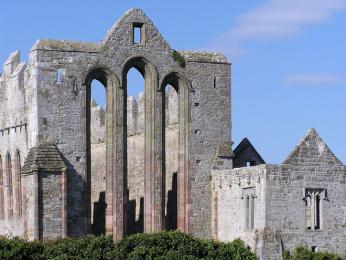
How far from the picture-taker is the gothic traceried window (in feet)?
153

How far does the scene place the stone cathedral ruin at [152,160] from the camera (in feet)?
151

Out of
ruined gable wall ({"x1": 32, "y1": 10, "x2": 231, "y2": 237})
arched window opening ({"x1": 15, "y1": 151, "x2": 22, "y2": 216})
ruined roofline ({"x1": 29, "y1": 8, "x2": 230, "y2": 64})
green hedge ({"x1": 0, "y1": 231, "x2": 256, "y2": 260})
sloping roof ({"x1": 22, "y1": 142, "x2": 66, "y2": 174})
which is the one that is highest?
ruined roofline ({"x1": 29, "y1": 8, "x2": 230, "y2": 64})

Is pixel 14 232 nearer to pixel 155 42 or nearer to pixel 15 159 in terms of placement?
pixel 15 159

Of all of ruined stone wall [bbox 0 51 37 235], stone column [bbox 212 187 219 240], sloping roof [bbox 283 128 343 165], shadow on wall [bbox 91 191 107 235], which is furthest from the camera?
shadow on wall [bbox 91 191 107 235]

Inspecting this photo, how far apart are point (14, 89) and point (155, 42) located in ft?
18.5

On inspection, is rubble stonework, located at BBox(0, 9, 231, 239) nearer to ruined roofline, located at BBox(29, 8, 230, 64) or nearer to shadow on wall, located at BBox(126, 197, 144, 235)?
ruined roofline, located at BBox(29, 8, 230, 64)

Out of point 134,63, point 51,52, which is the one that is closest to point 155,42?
point 134,63

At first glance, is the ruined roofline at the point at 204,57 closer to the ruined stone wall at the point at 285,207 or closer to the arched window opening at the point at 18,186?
the ruined stone wall at the point at 285,207

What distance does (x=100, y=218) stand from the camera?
51969mm

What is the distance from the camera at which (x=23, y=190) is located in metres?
46.8

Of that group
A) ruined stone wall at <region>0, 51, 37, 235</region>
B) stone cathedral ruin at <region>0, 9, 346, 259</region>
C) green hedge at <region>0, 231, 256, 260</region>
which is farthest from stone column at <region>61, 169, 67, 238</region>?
ruined stone wall at <region>0, 51, 37, 235</region>

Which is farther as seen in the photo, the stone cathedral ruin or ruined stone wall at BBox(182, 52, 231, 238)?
ruined stone wall at BBox(182, 52, 231, 238)

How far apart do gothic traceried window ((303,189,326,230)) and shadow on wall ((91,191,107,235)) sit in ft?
27.6

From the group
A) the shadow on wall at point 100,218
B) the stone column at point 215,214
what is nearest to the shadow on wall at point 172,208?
the stone column at point 215,214
